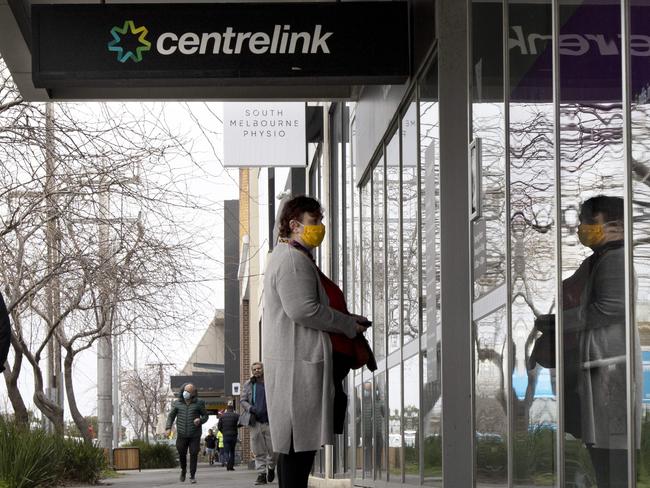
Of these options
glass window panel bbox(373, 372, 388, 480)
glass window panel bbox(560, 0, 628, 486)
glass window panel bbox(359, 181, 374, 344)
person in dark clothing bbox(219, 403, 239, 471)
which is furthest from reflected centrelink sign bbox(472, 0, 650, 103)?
person in dark clothing bbox(219, 403, 239, 471)

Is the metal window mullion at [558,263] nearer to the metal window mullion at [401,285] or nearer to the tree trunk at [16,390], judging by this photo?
the metal window mullion at [401,285]

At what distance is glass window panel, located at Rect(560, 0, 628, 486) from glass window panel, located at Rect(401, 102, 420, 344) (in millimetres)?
4233

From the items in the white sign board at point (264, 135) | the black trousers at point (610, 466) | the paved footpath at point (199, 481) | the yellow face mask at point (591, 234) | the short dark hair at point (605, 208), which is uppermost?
the white sign board at point (264, 135)

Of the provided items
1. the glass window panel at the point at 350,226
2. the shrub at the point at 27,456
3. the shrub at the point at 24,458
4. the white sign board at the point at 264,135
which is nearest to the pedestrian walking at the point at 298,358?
the shrub at the point at 27,456

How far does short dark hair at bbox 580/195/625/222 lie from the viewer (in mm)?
4754

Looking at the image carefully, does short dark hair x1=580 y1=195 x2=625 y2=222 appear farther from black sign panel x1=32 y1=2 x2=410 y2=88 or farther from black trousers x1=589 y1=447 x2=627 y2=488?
black sign panel x1=32 y1=2 x2=410 y2=88

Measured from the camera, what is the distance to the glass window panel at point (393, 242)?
36.7ft

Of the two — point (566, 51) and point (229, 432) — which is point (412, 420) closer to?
point (566, 51)

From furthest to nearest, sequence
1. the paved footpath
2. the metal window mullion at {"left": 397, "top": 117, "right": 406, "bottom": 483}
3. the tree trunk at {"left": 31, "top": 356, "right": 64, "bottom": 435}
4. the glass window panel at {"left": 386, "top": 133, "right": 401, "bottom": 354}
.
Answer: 1. the tree trunk at {"left": 31, "top": 356, "right": 64, "bottom": 435}
2. the paved footpath
3. the glass window panel at {"left": 386, "top": 133, "right": 401, "bottom": 354}
4. the metal window mullion at {"left": 397, "top": 117, "right": 406, "bottom": 483}

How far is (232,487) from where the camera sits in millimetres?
17422

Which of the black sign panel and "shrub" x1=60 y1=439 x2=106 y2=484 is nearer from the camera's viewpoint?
the black sign panel

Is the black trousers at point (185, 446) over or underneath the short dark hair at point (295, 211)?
Answer: underneath

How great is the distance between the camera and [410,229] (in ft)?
33.7

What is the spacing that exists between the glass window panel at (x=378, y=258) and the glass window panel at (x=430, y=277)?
9.23ft
